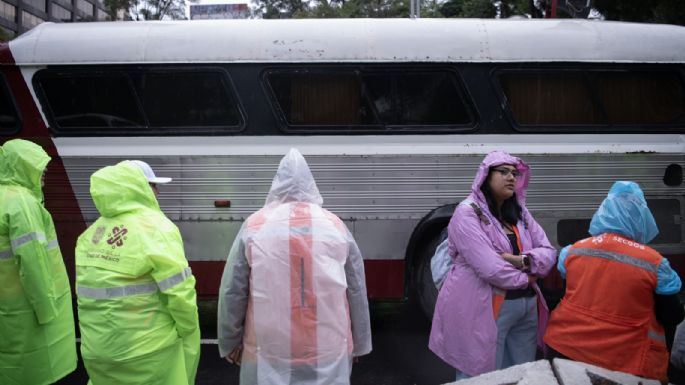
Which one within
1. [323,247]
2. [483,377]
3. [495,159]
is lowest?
[483,377]

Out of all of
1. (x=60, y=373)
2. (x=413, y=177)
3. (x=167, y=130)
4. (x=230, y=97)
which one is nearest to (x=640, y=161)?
(x=413, y=177)

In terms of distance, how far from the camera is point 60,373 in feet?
13.5

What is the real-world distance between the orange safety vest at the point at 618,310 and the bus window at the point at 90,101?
172 inches

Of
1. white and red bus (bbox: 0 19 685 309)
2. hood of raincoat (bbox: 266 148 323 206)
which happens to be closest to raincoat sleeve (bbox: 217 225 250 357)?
hood of raincoat (bbox: 266 148 323 206)

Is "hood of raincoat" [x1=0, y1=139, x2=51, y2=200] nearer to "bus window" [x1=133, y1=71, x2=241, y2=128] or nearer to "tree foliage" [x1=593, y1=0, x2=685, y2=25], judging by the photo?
"bus window" [x1=133, y1=71, x2=241, y2=128]

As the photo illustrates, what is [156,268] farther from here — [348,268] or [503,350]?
[503,350]

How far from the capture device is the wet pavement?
5164 mm

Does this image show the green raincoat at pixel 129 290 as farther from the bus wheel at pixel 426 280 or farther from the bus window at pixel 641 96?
the bus window at pixel 641 96

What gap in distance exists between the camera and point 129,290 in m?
3.02

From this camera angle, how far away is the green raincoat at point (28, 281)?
12.2 feet

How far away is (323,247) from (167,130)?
11.9 feet

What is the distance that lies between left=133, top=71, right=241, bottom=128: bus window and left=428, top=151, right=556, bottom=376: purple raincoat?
2928mm

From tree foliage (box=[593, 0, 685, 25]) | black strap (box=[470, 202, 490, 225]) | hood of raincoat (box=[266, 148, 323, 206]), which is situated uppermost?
tree foliage (box=[593, 0, 685, 25])

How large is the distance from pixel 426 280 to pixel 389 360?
923 millimetres
